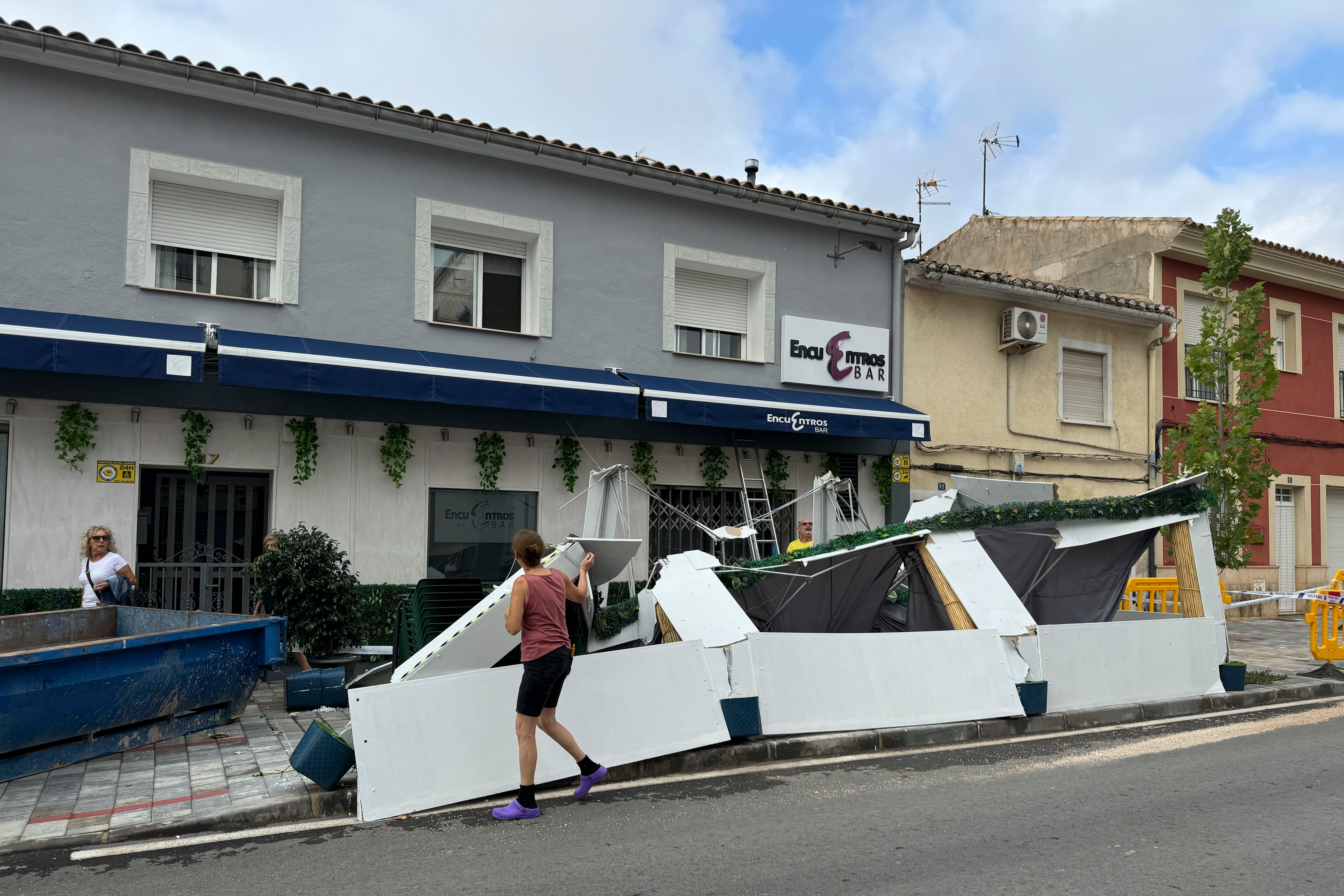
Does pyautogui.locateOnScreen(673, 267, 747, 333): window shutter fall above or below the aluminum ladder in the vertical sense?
above

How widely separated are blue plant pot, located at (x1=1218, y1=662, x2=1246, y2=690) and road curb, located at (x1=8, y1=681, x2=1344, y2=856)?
0.06 m

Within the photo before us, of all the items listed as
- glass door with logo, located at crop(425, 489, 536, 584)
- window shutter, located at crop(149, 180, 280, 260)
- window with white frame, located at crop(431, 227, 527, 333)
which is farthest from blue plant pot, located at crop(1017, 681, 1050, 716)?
window shutter, located at crop(149, 180, 280, 260)

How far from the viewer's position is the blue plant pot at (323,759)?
19.7 feet

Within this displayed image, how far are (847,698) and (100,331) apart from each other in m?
7.61

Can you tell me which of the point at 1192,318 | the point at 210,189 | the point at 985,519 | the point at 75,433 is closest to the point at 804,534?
the point at 985,519

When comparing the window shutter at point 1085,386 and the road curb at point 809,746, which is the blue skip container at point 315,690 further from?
the window shutter at point 1085,386

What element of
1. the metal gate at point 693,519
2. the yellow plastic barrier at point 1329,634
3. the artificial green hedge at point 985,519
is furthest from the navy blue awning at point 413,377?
the yellow plastic barrier at point 1329,634

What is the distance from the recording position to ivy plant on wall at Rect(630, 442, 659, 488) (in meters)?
13.1

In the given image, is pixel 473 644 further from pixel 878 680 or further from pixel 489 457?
pixel 489 457

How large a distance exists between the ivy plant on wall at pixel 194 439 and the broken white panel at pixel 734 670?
6.39 m

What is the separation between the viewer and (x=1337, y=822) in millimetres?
5605

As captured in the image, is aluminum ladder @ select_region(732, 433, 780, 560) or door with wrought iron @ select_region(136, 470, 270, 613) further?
aluminum ladder @ select_region(732, 433, 780, 560)

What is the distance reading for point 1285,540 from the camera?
20.0 m

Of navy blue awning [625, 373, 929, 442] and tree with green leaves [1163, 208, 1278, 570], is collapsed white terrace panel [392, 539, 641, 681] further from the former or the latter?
tree with green leaves [1163, 208, 1278, 570]
